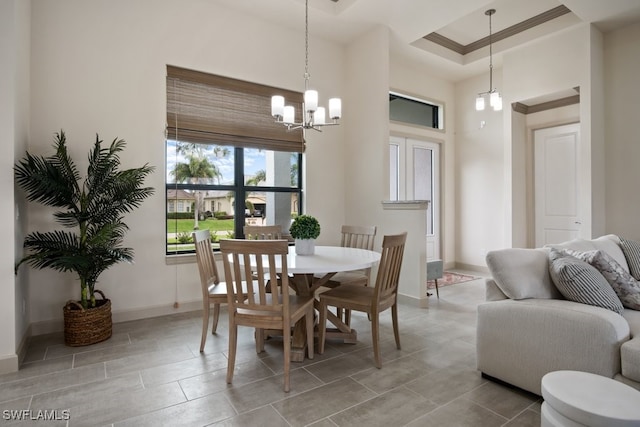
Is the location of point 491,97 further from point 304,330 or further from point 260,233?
point 304,330

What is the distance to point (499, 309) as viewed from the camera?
2227 mm

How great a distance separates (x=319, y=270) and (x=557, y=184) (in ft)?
14.8

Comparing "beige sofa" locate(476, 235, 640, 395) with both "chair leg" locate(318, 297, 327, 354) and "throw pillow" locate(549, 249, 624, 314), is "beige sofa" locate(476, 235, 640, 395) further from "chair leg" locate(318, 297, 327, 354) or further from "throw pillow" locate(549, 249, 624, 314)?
"chair leg" locate(318, 297, 327, 354)

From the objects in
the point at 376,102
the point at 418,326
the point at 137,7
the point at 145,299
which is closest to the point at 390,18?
the point at 376,102

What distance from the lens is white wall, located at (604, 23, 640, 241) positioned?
4.17 meters

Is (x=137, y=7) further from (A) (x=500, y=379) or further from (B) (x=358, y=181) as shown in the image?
(A) (x=500, y=379)

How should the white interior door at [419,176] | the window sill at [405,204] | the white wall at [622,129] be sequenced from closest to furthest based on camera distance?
1. the window sill at [405,204]
2. the white wall at [622,129]
3. the white interior door at [419,176]

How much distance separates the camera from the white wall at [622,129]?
4172 millimetres

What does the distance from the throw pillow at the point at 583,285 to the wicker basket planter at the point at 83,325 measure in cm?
346

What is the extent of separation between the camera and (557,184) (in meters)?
5.12

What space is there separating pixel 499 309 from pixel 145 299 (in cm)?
325

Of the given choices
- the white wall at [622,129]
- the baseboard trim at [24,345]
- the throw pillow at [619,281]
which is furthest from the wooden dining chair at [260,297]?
the white wall at [622,129]

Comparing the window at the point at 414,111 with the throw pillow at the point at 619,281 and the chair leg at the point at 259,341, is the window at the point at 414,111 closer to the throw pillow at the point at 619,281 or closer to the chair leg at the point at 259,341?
the throw pillow at the point at 619,281

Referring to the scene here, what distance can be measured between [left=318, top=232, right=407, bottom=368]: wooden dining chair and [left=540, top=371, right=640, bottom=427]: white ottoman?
112cm
